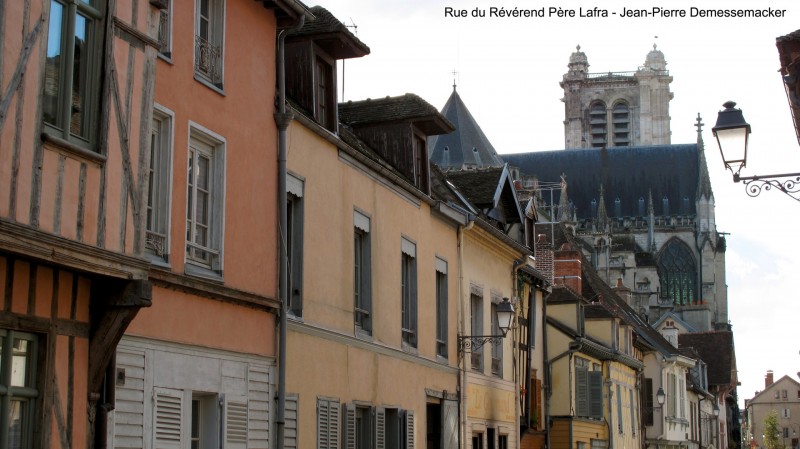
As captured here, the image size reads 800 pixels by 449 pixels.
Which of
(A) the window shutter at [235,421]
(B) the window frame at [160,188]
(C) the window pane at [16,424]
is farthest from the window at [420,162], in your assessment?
(C) the window pane at [16,424]

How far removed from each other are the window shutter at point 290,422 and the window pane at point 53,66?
15.7 feet

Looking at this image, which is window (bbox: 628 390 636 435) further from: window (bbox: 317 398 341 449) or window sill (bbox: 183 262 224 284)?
window sill (bbox: 183 262 224 284)

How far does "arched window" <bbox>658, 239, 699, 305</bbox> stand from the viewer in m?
93.8

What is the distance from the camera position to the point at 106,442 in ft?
28.2

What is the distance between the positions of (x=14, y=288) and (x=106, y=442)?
Answer: 1526 millimetres

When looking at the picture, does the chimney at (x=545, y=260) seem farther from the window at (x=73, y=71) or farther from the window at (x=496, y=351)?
the window at (x=73, y=71)

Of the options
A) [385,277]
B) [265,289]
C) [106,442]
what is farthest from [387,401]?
[106,442]

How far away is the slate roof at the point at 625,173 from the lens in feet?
320

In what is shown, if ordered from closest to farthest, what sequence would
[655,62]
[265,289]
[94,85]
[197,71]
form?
1. [94,85]
2. [197,71]
3. [265,289]
4. [655,62]

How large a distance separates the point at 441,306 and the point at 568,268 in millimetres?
16090

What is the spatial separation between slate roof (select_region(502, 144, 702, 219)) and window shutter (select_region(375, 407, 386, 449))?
83.8 meters

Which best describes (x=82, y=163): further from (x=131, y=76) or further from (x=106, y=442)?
(x=106, y=442)

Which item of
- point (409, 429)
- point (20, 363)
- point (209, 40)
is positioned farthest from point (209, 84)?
point (409, 429)

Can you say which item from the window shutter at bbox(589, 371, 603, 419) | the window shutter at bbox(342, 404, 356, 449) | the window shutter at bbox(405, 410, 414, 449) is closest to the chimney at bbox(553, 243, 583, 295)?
the window shutter at bbox(589, 371, 603, 419)
